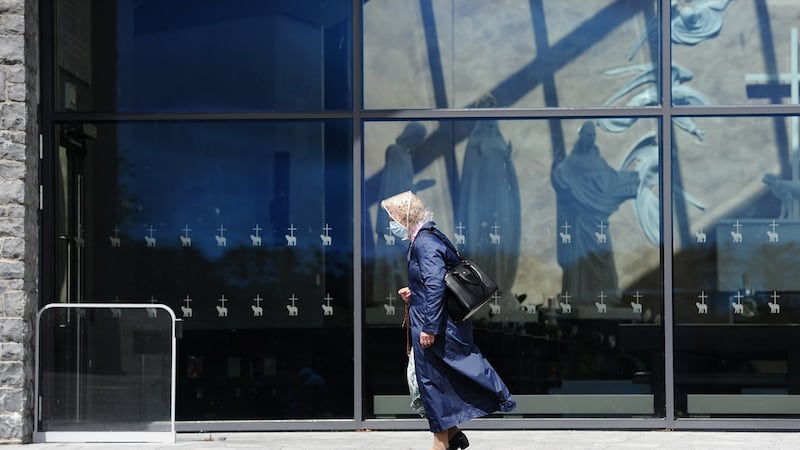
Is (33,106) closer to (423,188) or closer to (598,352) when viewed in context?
(423,188)

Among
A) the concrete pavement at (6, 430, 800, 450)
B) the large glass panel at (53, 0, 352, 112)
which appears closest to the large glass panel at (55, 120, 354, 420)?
the large glass panel at (53, 0, 352, 112)

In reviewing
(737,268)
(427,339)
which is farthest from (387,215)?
(737,268)

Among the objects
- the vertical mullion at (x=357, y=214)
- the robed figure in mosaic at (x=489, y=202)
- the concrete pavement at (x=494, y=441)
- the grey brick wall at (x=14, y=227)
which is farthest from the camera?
the robed figure in mosaic at (x=489, y=202)

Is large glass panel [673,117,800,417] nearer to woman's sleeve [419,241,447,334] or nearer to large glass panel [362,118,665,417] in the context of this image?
large glass panel [362,118,665,417]

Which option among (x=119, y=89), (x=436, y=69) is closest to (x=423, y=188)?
(x=436, y=69)

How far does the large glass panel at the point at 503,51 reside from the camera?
10.8 metres

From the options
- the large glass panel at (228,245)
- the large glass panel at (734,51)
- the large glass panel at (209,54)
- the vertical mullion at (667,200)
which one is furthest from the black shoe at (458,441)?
the large glass panel at (734,51)

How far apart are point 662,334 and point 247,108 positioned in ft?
11.3

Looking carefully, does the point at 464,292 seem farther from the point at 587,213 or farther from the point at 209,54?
the point at 209,54

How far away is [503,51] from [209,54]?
2177mm

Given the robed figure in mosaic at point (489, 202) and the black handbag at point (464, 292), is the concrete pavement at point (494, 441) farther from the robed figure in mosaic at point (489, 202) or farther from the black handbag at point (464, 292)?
the black handbag at point (464, 292)

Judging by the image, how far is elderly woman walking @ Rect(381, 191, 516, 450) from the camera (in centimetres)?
857

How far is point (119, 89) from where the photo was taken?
1085cm

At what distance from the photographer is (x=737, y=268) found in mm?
10656
